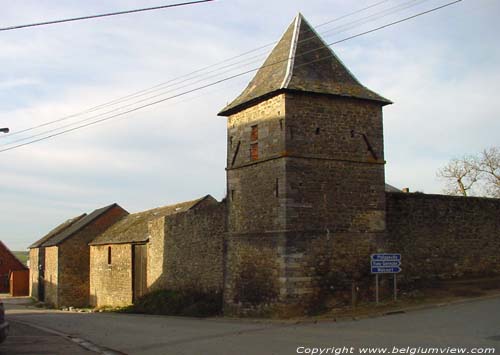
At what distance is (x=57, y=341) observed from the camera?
47.4ft

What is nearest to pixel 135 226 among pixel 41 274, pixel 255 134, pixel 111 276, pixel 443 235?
pixel 111 276

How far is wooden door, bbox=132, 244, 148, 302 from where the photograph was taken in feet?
102

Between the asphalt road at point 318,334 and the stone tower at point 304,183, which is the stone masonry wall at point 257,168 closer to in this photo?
the stone tower at point 304,183

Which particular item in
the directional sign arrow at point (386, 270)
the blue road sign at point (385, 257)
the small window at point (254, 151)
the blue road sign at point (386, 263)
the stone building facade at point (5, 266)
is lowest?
the stone building facade at point (5, 266)

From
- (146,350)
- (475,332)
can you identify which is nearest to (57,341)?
(146,350)

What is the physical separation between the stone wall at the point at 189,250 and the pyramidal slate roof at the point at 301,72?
4.86 metres

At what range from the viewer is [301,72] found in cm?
1977

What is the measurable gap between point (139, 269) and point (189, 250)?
7.56m

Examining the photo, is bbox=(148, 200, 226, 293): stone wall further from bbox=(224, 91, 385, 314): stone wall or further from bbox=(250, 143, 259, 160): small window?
bbox=(250, 143, 259, 160): small window

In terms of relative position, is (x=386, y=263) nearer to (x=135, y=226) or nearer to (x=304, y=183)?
(x=304, y=183)

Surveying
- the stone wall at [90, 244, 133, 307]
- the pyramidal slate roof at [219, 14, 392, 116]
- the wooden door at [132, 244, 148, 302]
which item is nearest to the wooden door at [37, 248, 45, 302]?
the stone wall at [90, 244, 133, 307]

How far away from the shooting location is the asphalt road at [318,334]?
11.7 m

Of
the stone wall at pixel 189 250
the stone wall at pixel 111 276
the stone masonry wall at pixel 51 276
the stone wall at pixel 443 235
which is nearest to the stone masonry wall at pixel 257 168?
the stone wall at pixel 189 250

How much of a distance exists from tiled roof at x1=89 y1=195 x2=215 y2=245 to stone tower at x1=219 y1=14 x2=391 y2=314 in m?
12.2
